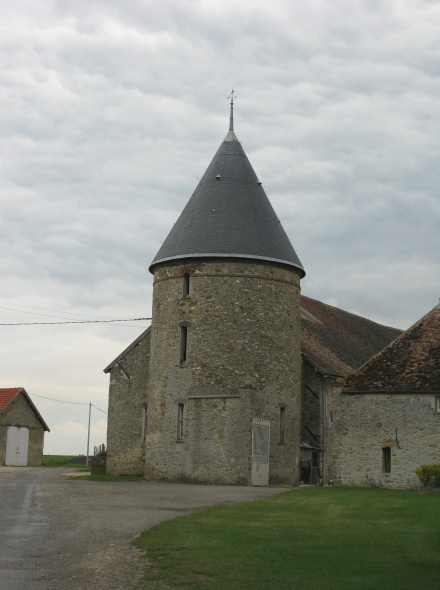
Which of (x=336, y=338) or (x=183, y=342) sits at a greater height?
(x=336, y=338)

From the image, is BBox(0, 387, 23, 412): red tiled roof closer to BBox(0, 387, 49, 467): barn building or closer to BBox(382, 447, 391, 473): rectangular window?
BBox(0, 387, 49, 467): barn building

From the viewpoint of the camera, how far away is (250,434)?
31.7 metres

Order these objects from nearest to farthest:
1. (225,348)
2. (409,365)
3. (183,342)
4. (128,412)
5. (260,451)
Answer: (409,365), (260,451), (225,348), (183,342), (128,412)

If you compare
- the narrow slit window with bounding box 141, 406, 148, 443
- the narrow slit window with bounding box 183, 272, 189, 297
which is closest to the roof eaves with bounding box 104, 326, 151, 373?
the narrow slit window with bounding box 141, 406, 148, 443

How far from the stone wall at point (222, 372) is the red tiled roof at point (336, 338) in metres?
4.43

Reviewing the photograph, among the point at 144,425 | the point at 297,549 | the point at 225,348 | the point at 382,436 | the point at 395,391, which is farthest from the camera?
the point at 144,425

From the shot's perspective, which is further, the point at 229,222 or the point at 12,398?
the point at 12,398

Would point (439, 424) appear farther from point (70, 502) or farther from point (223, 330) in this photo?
point (70, 502)

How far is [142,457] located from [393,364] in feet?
41.0

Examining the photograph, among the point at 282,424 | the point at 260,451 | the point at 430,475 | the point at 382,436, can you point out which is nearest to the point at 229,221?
the point at 282,424

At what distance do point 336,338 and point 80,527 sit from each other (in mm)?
29648

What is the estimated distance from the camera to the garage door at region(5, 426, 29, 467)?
49.7m

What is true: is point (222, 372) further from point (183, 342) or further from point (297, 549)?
point (297, 549)

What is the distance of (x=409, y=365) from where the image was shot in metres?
29.6
